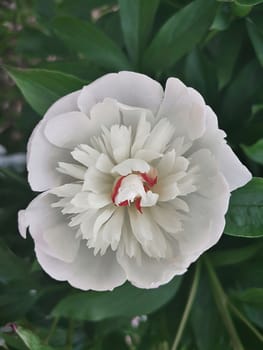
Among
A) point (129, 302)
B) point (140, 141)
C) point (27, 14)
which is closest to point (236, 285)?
point (129, 302)

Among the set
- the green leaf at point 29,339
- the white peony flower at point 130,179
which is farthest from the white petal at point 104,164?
the green leaf at point 29,339

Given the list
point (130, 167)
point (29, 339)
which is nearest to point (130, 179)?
point (130, 167)

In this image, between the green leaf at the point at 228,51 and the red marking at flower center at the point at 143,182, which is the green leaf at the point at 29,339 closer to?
the red marking at flower center at the point at 143,182

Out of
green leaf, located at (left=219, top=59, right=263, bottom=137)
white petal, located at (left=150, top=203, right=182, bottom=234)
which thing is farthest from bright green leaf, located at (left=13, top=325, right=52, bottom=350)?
green leaf, located at (left=219, top=59, right=263, bottom=137)

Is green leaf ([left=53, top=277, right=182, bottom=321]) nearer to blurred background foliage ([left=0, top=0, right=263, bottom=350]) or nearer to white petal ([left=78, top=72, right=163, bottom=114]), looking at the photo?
blurred background foliage ([left=0, top=0, right=263, bottom=350])

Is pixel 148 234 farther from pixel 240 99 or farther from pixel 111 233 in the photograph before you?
pixel 240 99

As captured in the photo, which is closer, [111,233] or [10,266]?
[111,233]
